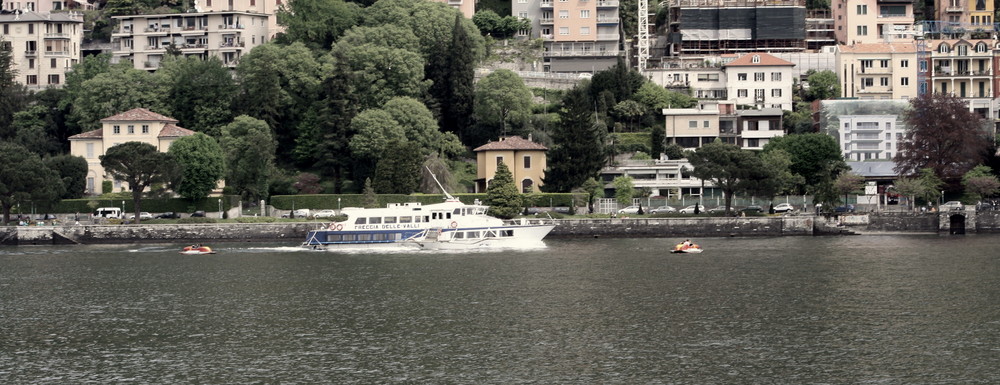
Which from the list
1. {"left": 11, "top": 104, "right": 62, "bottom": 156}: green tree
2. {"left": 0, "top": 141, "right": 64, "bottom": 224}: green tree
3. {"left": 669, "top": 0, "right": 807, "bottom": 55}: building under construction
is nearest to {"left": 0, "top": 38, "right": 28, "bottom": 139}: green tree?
{"left": 11, "top": 104, "right": 62, "bottom": 156}: green tree

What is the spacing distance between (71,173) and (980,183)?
7096 cm

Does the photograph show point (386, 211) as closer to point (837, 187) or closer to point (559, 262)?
point (559, 262)

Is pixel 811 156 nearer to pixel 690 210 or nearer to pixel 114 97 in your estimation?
pixel 690 210

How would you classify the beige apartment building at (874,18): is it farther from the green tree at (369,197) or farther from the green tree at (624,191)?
the green tree at (369,197)

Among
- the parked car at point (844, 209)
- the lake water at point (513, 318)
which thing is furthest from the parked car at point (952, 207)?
the lake water at point (513, 318)

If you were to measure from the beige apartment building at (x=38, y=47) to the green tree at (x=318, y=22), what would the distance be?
27.4 meters

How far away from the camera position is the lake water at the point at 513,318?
45.7 meters

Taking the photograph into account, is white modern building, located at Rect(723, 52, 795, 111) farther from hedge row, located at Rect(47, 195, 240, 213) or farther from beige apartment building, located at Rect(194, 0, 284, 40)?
hedge row, located at Rect(47, 195, 240, 213)

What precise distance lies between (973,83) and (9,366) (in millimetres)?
109470

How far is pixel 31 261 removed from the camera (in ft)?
280

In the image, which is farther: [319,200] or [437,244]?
[319,200]

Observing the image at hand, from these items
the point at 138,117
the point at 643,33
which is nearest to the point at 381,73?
the point at 138,117

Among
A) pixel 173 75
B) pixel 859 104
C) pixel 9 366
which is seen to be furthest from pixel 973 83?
pixel 9 366

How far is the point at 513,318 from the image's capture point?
185ft
